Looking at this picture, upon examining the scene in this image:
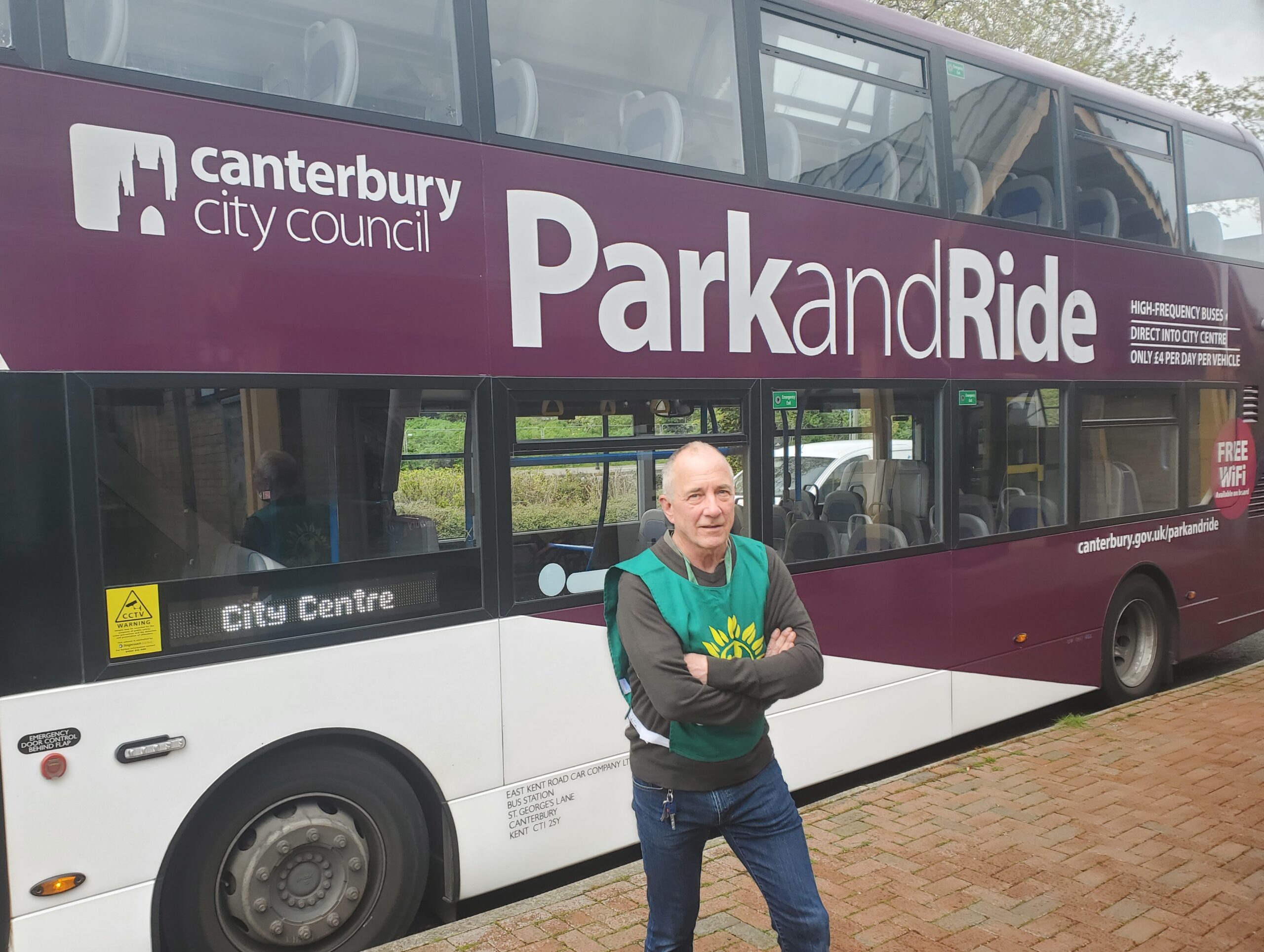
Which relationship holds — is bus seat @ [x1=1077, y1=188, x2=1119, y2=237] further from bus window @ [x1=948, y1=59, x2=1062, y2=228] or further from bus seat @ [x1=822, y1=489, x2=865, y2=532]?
bus seat @ [x1=822, y1=489, x2=865, y2=532]

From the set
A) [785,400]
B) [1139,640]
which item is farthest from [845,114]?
[1139,640]

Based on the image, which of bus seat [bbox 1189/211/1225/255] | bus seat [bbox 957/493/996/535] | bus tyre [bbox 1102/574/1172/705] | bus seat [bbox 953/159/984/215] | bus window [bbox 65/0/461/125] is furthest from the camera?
bus seat [bbox 1189/211/1225/255]

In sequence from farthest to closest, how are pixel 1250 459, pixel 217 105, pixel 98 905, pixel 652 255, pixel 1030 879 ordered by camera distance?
pixel 1250 459
pixel 652 255
pixel 1030 879
pixel 217 105
pixel 98 905

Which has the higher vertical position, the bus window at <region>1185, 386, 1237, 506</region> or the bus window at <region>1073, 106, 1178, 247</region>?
the bus window at <region>1073, 106, 1178, 247</region>

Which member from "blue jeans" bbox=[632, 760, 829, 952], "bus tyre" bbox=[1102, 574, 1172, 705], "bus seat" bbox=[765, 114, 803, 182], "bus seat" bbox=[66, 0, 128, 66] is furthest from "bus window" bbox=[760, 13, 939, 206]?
"bus tyre" bbox=[1102, 574, 1172, 705]

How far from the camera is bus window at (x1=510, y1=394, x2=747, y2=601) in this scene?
13.7ft

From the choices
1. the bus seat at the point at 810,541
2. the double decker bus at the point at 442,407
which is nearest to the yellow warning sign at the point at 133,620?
the double decker bus at the point at 442,407

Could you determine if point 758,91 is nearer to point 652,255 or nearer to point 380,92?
point 652,255

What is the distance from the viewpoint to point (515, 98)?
4.23 meters

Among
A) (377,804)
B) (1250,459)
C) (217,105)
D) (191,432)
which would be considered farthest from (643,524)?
(1250,459)

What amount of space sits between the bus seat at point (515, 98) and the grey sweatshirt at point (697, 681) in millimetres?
2333

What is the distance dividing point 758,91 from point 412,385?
243 centimetres

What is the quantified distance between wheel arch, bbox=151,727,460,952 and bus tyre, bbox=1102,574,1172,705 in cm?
536

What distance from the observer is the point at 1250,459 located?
28.3 ft
